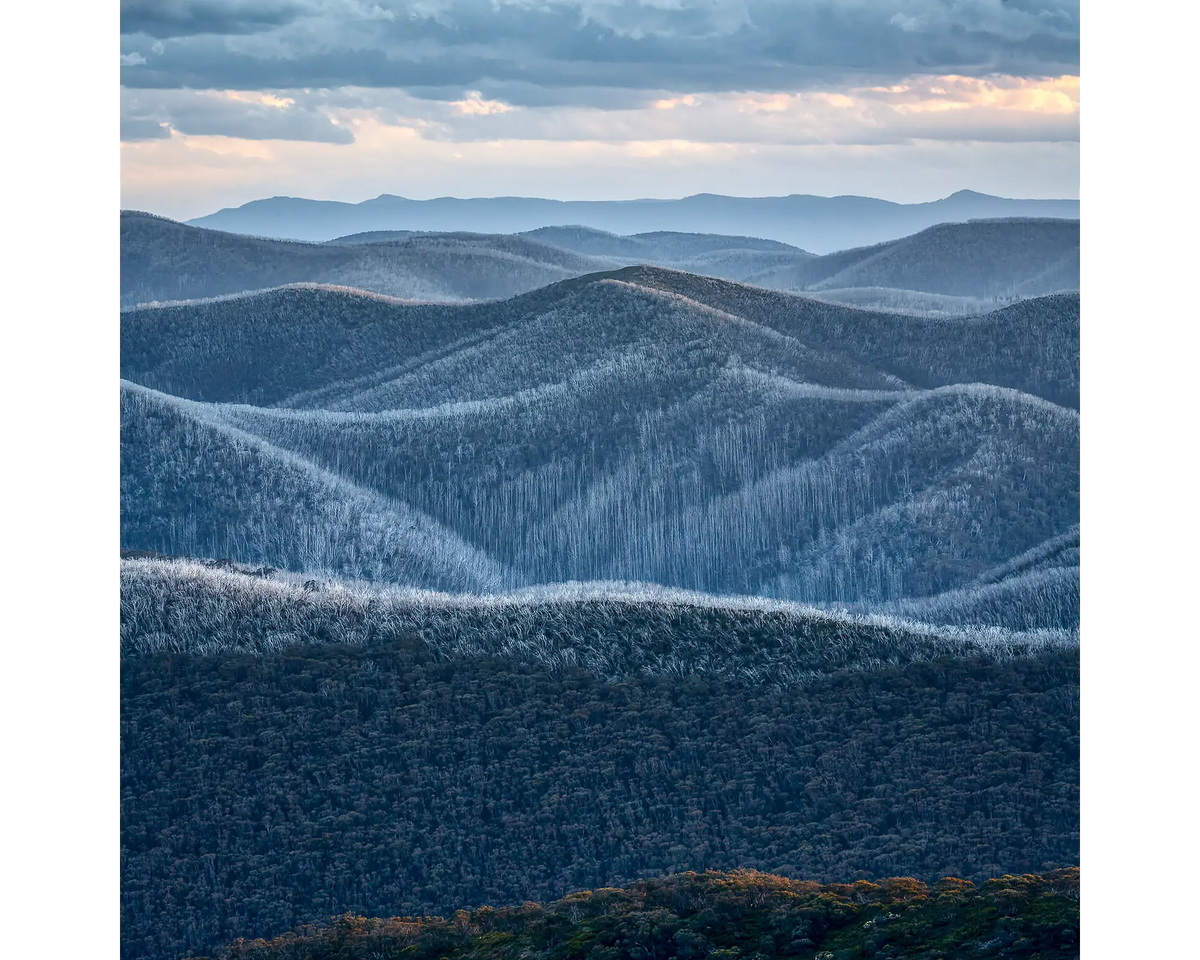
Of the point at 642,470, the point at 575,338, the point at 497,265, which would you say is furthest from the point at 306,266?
the point at 642,470

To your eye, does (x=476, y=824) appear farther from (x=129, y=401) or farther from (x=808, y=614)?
(x=129, y=401)

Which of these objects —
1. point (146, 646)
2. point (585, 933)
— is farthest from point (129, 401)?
point (585, 933)

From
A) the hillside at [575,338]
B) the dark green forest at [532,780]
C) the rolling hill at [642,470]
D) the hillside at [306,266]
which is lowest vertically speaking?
the dark green forest at [532,780]

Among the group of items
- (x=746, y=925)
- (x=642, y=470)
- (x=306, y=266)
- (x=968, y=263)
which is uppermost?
(x=968, y=263)

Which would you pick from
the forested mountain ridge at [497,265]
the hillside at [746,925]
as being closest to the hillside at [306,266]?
the forested mountain ridge at [497,265]

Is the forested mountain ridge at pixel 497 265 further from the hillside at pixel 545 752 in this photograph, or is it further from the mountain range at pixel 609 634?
the hillside at pixel 545 752

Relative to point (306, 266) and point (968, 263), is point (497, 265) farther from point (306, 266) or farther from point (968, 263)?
point (968, 263)
